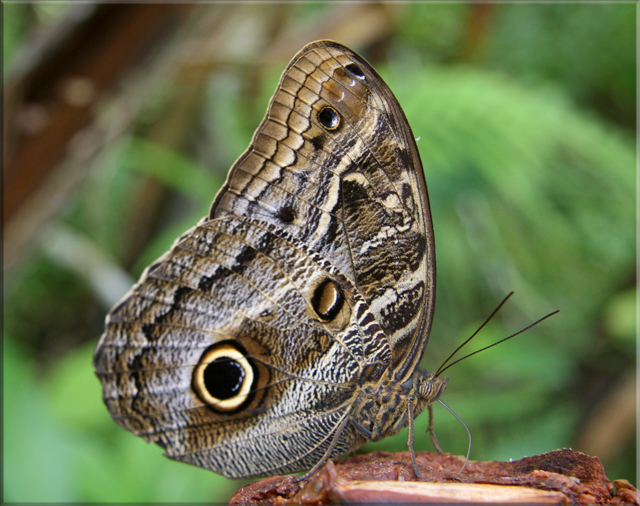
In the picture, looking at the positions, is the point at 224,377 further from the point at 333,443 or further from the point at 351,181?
the point at 351,181

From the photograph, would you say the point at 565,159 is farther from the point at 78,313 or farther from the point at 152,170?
the point at 78,313

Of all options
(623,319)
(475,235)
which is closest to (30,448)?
(475,235)

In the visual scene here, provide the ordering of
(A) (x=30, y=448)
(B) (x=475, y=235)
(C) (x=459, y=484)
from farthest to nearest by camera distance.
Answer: (B) (x=475, y=235)
(A) (x=30, y=448)
(C) (x=459, y=484)

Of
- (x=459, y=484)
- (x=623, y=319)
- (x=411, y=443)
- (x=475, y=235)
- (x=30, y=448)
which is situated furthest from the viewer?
(x=475, y=235)

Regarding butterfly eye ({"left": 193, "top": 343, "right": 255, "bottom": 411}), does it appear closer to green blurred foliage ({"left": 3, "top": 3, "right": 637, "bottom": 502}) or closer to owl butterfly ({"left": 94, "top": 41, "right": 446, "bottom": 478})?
owl butterfly ({"left": 94, "top": 41, "right": 446, "bottom": 478})

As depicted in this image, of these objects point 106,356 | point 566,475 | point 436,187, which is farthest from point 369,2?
point 566,475

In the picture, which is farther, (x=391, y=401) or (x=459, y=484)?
(x=391, y=401)

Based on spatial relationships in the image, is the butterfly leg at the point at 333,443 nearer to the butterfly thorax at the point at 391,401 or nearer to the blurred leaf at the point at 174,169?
the butterfly thorax at the point at 391,401
